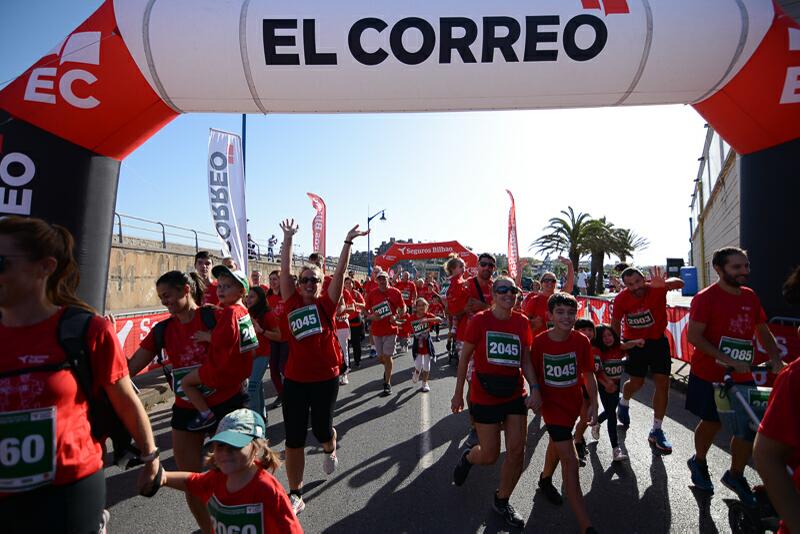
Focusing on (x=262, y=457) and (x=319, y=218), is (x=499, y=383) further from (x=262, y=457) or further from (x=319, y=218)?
(x=319, y=218)

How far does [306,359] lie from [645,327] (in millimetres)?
4110

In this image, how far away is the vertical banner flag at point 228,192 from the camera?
7.70 m

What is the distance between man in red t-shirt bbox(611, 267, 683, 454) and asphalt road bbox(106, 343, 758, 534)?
0.60 m

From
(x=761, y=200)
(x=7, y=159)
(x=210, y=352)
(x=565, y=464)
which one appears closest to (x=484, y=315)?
(x=565, y=464)

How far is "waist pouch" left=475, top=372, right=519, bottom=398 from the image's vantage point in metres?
3.59

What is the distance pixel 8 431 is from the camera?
64.7 inches

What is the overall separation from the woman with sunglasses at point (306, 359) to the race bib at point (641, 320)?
3.67 metres

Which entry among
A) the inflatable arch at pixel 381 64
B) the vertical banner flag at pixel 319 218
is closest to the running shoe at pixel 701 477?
the inflatable arch at pixel 381 64

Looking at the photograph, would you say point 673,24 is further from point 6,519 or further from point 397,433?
point 6,519

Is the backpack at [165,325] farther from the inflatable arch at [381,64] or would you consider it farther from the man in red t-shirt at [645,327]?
the man in red t-shirt at [645,327]

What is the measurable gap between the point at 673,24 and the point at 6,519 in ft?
18.2

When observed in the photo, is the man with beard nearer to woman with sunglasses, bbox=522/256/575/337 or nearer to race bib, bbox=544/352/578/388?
race bib, bbox=544/352/578/388

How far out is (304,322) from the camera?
3795mm

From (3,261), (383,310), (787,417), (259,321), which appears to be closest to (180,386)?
(3,261)
